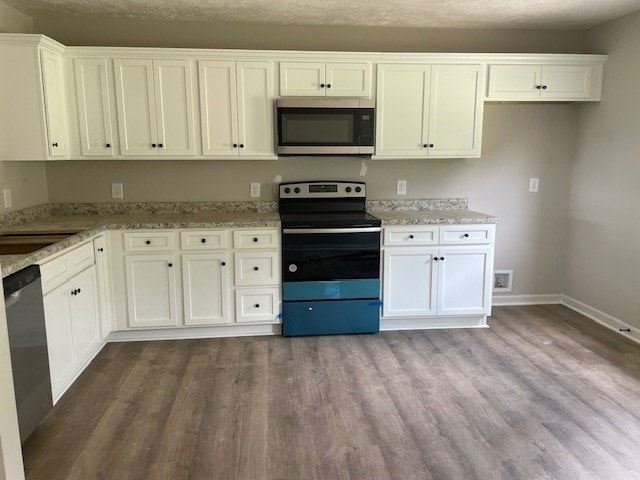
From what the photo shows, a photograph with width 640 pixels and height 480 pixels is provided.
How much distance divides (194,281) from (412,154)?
1981mm

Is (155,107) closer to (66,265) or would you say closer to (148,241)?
(148,241)

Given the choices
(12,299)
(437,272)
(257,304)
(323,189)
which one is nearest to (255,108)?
(323,189)

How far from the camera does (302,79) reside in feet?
12.1

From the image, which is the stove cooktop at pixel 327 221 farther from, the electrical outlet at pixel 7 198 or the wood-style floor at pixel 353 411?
the electrical outlet at pixel 7 198

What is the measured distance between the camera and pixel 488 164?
14.2 feet

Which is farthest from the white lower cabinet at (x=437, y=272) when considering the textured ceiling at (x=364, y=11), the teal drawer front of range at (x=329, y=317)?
the textured ceiling at (x=364, y=11)

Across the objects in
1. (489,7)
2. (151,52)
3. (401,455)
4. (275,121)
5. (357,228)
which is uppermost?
(489,7)

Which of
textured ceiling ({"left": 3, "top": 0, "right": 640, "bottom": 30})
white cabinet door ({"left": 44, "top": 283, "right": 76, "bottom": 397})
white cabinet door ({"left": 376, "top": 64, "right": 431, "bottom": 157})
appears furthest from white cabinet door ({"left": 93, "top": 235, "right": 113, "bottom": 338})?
white cabinet door ({"left": 376, "top": 64, "right": 431, "bottom": 157})

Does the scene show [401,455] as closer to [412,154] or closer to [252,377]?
[252,377]

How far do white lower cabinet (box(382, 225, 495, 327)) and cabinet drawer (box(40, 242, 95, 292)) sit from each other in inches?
Answer: 82.8

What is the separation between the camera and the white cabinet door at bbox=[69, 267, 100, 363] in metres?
2.93

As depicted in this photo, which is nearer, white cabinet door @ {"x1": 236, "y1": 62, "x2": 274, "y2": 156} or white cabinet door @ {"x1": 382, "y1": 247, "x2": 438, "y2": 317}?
white cabinet door @ {"x1": 236, "y1": 62, "x2": 274, "y2": 156}

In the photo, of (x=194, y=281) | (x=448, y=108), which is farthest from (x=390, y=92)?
(x=194, y=281)

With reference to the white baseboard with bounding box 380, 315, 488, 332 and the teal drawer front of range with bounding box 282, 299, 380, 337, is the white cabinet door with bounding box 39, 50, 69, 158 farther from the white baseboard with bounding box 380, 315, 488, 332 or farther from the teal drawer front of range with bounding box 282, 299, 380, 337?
the white baseboard with bounding box 380, 315, 488, 332
